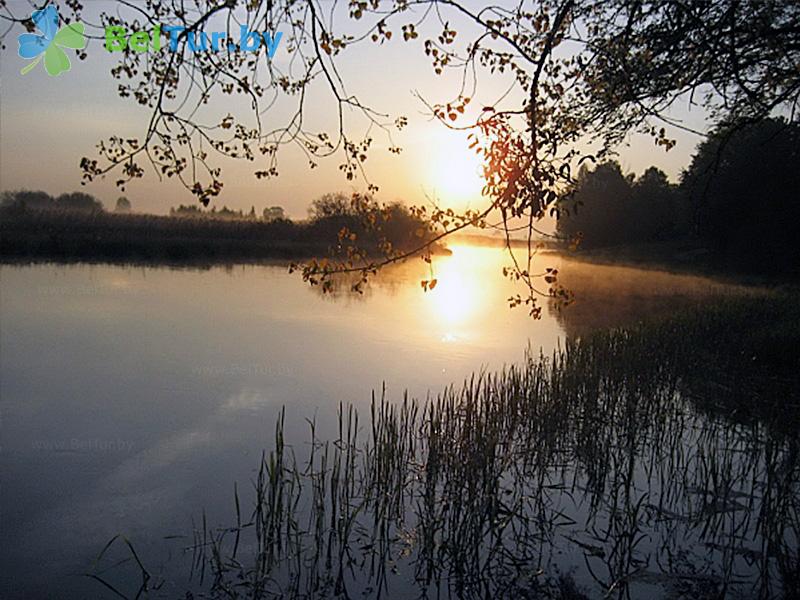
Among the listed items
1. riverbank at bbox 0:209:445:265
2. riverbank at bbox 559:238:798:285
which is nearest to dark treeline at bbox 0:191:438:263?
riverbank at bbox 0:209:445:265

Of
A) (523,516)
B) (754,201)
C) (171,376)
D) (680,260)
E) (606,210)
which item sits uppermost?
(606,210)

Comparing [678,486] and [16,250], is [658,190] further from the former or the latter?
[678,486]

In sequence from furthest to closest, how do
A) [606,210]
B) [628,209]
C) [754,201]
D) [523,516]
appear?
[606,210] < [628,209] < [754,201] < [523,516]

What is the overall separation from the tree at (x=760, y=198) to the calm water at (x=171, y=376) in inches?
513

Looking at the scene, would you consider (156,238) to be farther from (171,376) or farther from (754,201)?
(754,201)

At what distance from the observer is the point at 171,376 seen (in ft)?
42.3

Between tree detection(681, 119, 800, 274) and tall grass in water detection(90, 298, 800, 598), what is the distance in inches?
1286

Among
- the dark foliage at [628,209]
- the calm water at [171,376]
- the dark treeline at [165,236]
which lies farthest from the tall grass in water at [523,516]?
the dark foliage at [628,209]

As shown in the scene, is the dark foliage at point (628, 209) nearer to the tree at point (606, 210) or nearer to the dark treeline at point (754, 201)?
the tree at point (606, 210)

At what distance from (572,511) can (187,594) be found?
3.92m

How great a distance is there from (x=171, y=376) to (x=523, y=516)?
9.04 m

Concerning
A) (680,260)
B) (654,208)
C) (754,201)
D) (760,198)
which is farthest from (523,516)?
(654,208)

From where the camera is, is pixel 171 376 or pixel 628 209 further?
pixel 628 209

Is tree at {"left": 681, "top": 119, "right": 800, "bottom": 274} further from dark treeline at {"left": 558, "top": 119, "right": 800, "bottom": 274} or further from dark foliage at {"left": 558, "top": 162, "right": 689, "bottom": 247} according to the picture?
dark foliage at {"left": 558, "top": 162, "right": 689, "bottom": 247}
